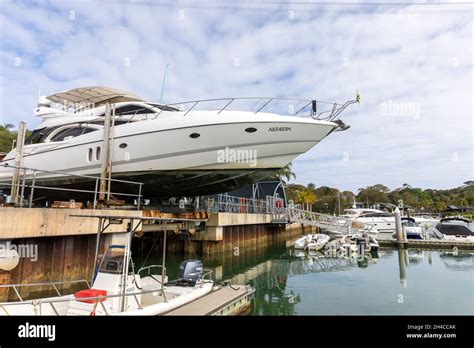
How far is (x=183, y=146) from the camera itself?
11117 mm

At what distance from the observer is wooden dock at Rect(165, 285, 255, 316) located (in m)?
6.17

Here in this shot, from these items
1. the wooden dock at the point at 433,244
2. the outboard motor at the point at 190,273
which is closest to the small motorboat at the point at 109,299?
the outboard motor at the point at 190,273

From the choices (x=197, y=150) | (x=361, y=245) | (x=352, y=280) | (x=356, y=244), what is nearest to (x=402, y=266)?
(x=361, y=245)

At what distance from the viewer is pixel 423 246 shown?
2272 centimetres

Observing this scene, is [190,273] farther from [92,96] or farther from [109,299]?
[92,96]

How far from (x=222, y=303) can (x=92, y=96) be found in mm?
12219

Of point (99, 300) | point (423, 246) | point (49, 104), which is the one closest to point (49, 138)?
point (49, 104)

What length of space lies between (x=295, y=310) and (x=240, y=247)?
39.4 ft

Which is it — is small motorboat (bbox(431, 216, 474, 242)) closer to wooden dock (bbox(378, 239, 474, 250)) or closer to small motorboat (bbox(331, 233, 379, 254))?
wooden dock (bbox(378, 239, 474, 250))

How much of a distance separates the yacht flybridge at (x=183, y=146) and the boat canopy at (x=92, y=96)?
1528 millimetres

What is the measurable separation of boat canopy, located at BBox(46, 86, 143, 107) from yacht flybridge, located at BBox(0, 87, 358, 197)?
153 cm

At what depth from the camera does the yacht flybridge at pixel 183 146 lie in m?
11.0
